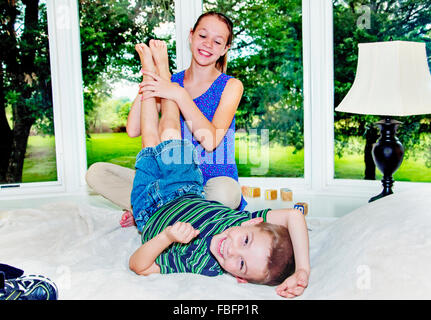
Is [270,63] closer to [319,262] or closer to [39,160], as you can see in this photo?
[319,262]

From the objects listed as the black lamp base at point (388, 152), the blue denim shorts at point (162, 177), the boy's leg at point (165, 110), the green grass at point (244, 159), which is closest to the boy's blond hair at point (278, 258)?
the blue denim shorts at point (162, 177)

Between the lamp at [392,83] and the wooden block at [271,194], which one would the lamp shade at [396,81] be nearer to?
the lamp at [392,83]

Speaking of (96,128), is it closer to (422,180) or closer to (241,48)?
(241,48)

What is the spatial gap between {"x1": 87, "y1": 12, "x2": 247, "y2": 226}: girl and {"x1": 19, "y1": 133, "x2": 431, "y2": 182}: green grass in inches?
17.2

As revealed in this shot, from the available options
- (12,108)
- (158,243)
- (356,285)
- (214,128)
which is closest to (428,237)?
(356,285)

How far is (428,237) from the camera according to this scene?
3.17 feet

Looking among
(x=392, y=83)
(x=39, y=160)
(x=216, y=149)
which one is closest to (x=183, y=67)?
(x=216, y=149)

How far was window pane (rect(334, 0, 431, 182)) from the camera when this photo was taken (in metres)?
1.91

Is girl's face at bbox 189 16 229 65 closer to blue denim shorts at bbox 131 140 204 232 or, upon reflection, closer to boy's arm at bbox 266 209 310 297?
blue denim shorts at bbox 131 140 204 232

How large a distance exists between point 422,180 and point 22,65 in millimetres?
2144

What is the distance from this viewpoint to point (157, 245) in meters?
1.12

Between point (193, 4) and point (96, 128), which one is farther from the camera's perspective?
point (96, 128)

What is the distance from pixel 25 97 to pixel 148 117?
1.09 meters

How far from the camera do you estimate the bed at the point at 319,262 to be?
90 cm
